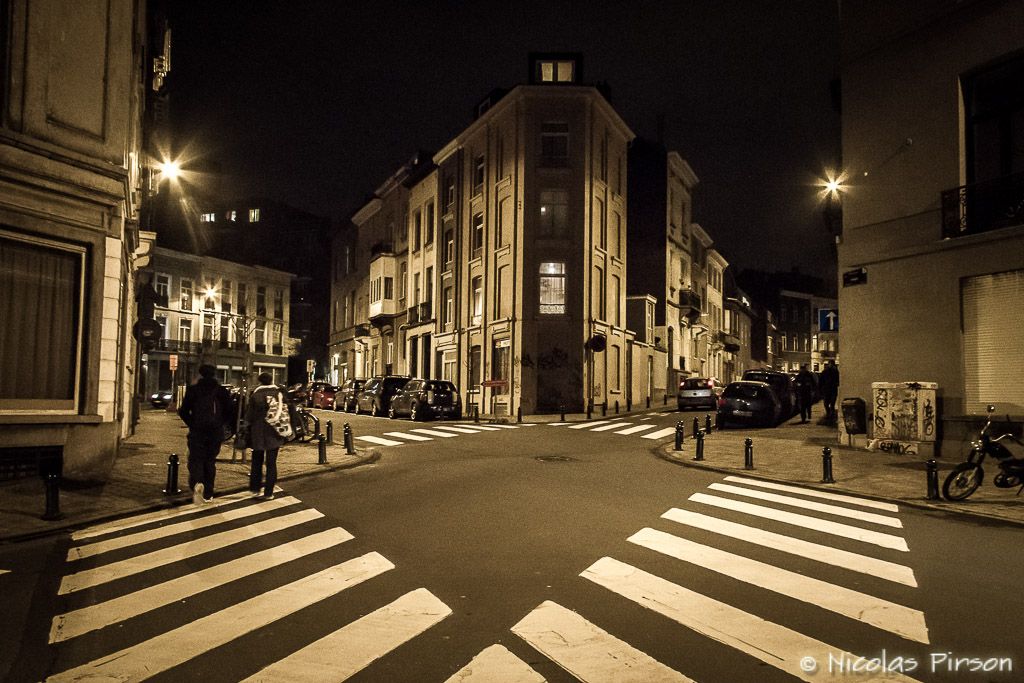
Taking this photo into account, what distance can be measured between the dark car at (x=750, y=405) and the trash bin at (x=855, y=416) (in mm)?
5820

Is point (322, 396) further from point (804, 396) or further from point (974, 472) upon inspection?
point (974, 472)

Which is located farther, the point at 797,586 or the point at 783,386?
the point at 783,386

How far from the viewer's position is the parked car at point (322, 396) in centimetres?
3794

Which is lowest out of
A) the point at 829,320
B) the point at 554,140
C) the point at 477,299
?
the point at 829,320

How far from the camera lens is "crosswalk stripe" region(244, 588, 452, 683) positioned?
13.4 feet

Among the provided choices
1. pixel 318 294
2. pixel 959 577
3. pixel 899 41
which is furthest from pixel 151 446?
pixel 318 294

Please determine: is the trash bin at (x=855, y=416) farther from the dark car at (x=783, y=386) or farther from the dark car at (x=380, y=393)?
the dark car at (x=380, y=393)

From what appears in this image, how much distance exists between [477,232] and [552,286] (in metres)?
6.45

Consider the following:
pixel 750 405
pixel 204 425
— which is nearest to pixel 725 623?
pixel 204 425

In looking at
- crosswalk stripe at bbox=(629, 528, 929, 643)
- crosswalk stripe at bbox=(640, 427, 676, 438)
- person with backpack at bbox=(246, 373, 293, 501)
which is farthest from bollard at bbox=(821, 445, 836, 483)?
person with backpack at bbox=(246, 373, 293, 501)

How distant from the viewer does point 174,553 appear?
7.10 m

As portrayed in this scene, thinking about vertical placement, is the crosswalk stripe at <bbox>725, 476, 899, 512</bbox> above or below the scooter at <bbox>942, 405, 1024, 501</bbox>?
below

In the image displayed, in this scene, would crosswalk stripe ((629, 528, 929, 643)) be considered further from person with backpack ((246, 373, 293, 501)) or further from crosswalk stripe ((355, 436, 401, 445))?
crosswalk stripe ((355, 436, 401, 445))

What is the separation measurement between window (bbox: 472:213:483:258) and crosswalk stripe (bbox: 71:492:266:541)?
27515 mm
